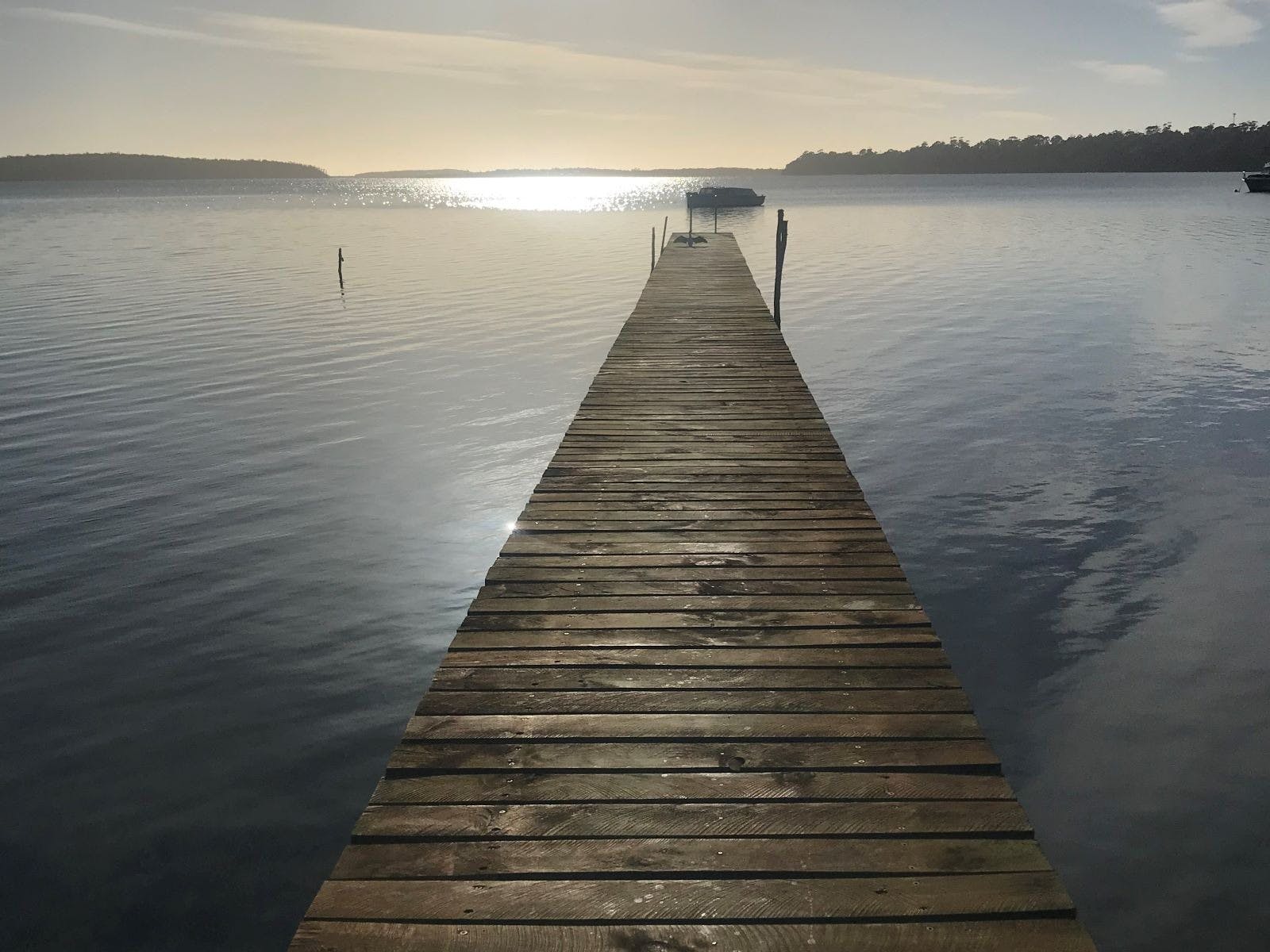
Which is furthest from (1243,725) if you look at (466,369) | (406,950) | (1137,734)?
(466,369)

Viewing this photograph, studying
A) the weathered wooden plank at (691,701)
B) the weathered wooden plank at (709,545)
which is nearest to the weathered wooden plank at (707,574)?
the weathered wooden plank at (709,545)

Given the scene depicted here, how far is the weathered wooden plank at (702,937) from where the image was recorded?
9.89ft

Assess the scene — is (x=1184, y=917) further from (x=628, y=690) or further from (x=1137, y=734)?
(x=628, y=690)

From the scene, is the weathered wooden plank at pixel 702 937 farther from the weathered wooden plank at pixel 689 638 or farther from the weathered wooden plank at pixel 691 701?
the weathered wooden plank at pixel 689 638

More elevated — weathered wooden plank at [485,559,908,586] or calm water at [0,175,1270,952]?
weathered wooden plank at [485,559,908,586]

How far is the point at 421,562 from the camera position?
1038cm

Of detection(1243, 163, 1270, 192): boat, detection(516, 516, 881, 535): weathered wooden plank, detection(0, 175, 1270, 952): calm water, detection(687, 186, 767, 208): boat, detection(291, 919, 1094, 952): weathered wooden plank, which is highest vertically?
detection(1243, 163, 1270, 192): boat

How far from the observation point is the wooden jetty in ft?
10.3

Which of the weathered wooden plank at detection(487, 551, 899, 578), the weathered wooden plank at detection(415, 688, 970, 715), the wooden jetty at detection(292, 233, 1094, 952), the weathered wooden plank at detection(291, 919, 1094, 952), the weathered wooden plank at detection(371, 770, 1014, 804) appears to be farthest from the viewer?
the weathered wooden plank at detection(487, 551, 899, 578)

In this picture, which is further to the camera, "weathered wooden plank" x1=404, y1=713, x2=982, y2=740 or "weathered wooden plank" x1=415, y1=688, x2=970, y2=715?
"weathered wooden plank" x1=415, y1=688, x2=970, y2=715

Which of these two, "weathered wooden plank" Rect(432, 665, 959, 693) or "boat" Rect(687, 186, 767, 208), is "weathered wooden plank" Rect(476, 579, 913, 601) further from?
"boat" Rect(687, 186, 767, 208)

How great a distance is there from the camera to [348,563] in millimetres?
10266

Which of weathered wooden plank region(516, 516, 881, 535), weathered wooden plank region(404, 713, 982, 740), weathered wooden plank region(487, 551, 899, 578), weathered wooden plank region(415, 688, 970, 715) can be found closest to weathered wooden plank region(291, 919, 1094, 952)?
weathered wooden plank region(404, 713, 982, 740)

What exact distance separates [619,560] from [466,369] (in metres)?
15.5
